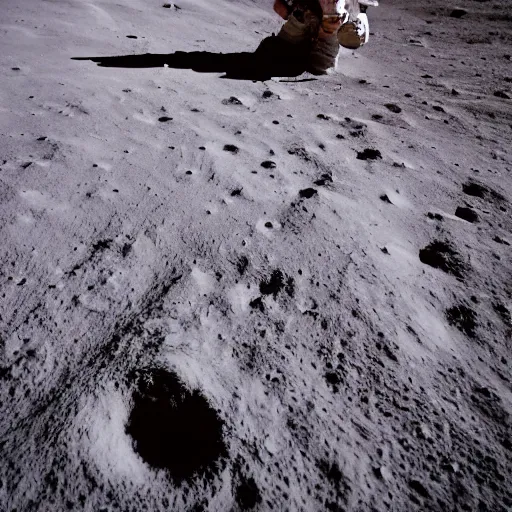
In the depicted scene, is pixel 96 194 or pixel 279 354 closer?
pixel 279 354

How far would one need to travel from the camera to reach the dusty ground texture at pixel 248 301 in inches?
32.9

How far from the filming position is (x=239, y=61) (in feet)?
8.97

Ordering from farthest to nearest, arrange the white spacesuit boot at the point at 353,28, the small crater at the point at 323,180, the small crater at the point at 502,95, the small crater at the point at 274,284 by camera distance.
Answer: the white spacesuit boot at the point at 353,28 < the small crater at the point at 502,95 < the small crater at the point at 323,180 < the small crater at the point at 274,284

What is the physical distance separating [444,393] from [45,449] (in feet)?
3.45

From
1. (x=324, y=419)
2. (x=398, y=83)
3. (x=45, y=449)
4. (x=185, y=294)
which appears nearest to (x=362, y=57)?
(x=398, y=83)

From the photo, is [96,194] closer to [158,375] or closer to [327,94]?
[158,375]

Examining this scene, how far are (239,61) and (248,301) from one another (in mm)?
2310

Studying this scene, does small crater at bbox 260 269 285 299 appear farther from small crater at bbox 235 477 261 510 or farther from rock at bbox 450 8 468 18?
rock at bbox 450 8 468 18

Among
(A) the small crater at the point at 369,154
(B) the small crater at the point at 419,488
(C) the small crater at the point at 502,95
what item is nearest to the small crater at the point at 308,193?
(A) the small crater at the point at 369,154

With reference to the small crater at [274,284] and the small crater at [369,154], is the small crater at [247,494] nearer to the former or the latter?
the small crater at [274,284]

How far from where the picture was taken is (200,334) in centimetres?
107

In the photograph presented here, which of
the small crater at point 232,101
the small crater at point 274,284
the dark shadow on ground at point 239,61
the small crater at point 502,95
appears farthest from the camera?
the dark shadow on ground at point 239,61

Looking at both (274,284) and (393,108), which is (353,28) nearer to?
(393,108)

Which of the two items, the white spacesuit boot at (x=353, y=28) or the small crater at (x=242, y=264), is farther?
the white spacesuit boot at (x=353, y=28)
